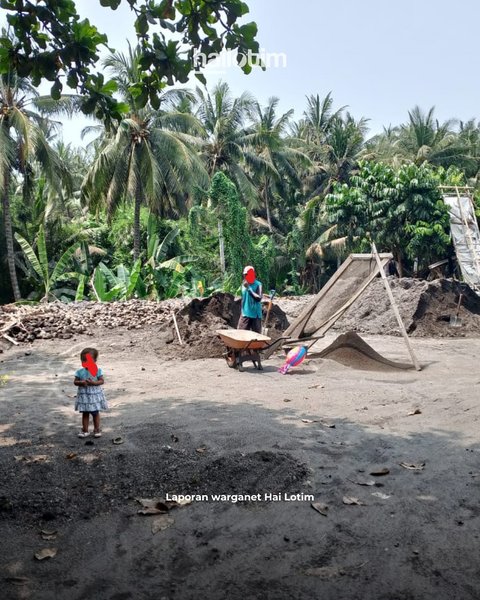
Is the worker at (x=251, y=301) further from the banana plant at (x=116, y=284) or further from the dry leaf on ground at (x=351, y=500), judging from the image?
the banana plant at (x=116, y=284)

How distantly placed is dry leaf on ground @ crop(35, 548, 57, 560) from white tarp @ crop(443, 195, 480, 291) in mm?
18711

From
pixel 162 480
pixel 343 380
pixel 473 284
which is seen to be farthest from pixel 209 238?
pixel 162 480

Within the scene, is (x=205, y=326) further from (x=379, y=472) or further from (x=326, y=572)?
(x=326, y=572)

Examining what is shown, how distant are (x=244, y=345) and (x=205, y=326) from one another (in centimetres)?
315

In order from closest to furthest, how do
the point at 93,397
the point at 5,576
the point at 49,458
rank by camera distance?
the point at 5,576
the point at 49,458
the point at 93,397

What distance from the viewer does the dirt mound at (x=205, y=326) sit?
Result: 1071 centimetres

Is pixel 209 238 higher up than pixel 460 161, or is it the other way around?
pixel 460 161

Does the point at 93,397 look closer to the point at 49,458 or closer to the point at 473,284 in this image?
the point at 49,458

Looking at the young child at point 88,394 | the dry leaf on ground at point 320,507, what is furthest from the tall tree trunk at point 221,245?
the dry leaf on ground at point 320,507

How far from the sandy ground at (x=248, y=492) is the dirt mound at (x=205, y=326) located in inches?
142

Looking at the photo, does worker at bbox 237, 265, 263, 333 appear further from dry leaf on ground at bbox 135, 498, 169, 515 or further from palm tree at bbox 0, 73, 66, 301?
palm tree at bbox 0, 73, 66, 301

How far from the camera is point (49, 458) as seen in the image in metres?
4.41

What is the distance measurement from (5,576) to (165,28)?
380 cm

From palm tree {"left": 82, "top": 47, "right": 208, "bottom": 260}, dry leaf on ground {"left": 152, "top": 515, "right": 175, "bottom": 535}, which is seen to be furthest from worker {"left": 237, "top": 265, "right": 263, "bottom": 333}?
palm tree {"left": 82, "top": 47, "right": 208, "bottom": 260}
